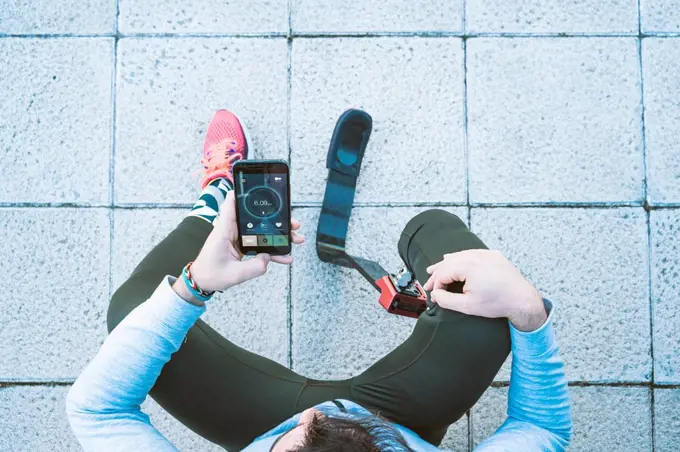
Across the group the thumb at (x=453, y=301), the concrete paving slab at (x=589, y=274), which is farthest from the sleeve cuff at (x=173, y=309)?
the concrete paving slab at (x=589, y=274)

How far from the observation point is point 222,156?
2012mm

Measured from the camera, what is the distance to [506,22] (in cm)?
217

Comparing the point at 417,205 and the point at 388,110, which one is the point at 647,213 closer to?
the point at 417,205

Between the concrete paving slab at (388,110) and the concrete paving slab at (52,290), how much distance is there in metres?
0.83

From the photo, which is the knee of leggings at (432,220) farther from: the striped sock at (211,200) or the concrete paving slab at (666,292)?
the concrete paving slab at (666,292)

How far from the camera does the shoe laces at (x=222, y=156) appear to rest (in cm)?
200

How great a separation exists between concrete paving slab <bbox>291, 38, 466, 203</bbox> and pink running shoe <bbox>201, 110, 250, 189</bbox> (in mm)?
209

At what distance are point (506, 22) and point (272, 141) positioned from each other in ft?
3.42

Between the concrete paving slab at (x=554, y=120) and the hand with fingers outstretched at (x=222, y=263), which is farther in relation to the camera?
the concrete paving slab at (x=554, y=120)

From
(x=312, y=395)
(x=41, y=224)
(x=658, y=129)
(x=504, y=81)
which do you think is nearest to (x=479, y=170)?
(x=504, y=81)

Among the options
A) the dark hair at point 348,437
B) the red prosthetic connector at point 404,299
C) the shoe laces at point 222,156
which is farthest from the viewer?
the shoe laces at point 222,156

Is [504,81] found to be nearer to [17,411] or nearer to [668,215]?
[668,215]

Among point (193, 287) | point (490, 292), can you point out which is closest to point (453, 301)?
point (490, 292)

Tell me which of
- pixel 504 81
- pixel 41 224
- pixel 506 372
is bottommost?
pixel 506 372
